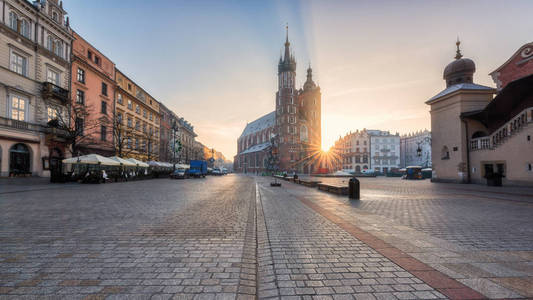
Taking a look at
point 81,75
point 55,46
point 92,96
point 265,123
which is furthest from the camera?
point 265,123

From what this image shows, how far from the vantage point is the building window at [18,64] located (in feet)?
66.4

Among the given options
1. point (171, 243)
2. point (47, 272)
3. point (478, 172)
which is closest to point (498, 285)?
point (171, 243)

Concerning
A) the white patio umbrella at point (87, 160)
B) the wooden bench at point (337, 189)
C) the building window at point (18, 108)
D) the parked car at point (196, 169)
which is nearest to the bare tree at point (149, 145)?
the parked car at point (196, 169)

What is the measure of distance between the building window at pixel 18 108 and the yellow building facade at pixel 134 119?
8.90 meters

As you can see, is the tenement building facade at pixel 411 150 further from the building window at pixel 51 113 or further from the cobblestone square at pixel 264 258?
the building window at pixel 51 113

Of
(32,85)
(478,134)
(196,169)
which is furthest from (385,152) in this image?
(32,85)

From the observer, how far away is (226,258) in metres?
3.61

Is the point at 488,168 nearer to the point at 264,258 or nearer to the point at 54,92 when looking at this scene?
the point at 264,258

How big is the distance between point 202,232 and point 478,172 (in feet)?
83.2

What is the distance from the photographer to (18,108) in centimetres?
2055

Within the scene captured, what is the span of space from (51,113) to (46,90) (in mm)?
2403

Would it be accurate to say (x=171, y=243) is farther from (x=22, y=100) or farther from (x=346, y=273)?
(x=22, y=100)

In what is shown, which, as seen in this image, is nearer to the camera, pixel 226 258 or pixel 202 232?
pixel 226 258

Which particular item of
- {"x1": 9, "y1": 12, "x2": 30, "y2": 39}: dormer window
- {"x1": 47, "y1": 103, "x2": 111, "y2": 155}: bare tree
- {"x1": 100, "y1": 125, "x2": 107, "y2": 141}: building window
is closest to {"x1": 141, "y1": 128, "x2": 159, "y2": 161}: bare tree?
{"x1": 100, "y1": 125, "x2": 107, "y2": 141}: building window
